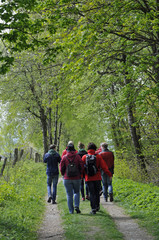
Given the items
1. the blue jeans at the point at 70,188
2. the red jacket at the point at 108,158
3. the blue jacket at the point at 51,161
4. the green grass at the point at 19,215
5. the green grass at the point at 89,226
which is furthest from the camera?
the blue jacket at the point at 51,161

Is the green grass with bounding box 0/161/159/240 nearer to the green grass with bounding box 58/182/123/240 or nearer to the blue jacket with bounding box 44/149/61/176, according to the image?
the green grass with bounding box 58/182/123/240

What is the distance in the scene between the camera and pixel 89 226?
21.1ft

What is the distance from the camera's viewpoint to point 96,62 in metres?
9.03

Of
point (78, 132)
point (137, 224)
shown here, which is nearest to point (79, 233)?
point (137, 224)

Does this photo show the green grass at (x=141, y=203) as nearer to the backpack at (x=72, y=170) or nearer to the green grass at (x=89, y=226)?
the green grass at (x=89, y=226)

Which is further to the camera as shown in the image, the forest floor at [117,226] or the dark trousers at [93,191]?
the dark trousers at [93,191]

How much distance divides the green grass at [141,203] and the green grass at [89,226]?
87cm

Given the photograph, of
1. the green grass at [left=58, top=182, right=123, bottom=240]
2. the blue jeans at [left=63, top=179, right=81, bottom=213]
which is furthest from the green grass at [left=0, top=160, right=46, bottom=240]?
the blue jeans at [left=63, top=179, right=81, bottom=213]

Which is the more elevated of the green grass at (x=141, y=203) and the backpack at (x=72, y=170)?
the backpack at (x=72, y=170)

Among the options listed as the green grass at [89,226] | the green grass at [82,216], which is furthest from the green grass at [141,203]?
the green grass at [89,226]

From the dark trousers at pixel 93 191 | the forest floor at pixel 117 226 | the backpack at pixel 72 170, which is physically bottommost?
the forest floor at pixel 117 226

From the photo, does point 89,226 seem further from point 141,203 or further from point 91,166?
point 141,203

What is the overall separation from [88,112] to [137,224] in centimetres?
1416

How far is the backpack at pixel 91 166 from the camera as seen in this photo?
7711 mm
